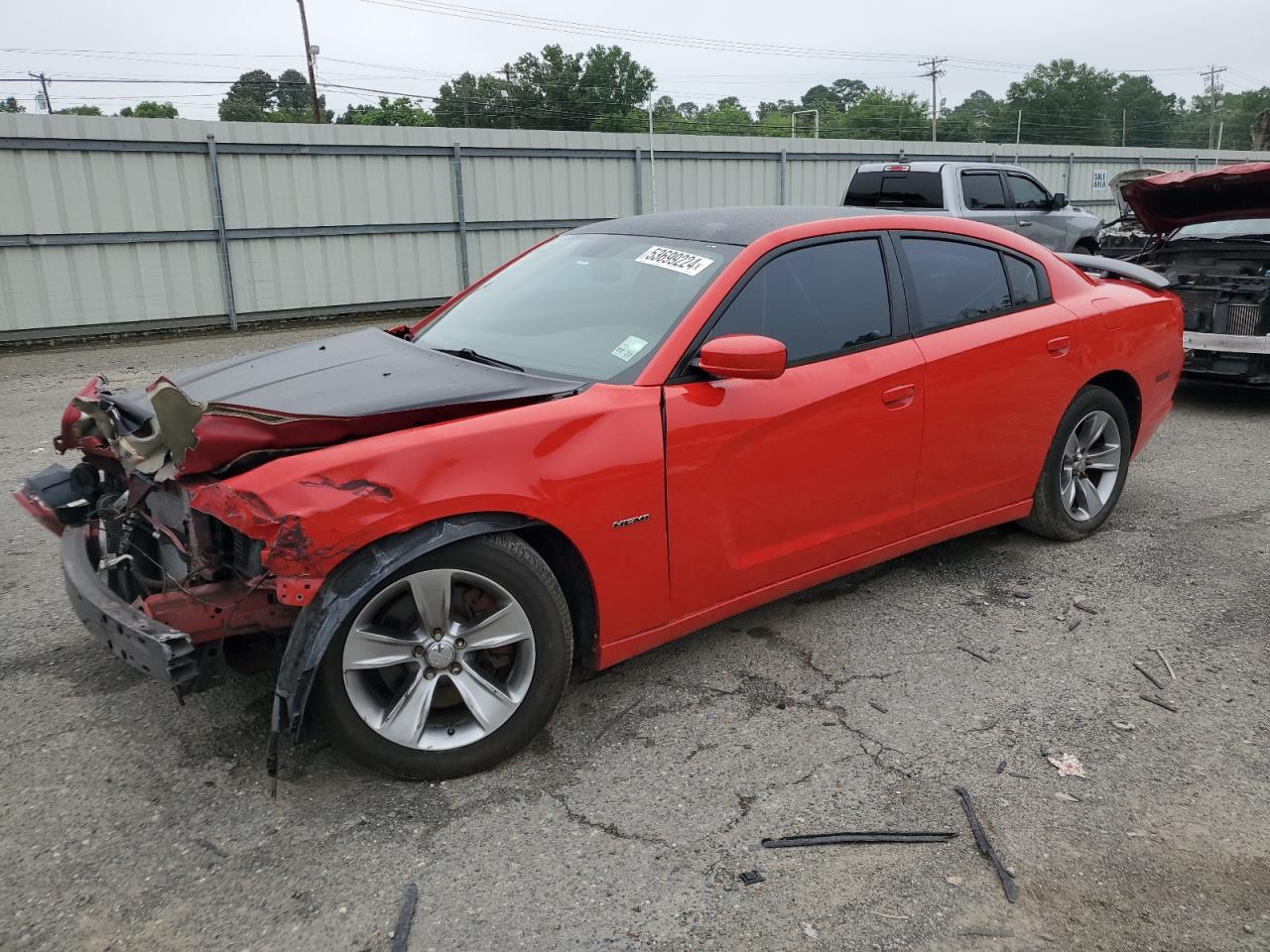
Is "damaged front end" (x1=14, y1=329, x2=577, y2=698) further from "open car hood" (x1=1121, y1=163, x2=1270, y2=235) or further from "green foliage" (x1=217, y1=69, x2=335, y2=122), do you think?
"green foliage" (x1=217, y1=69, x2=335, y2=122)

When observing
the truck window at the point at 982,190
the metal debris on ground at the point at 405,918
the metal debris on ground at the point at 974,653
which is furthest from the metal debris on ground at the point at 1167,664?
the truck window at the point at 982,190

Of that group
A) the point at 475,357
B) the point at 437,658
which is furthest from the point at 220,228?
the point at 437,658

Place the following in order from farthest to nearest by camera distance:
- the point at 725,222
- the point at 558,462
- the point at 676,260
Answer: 1. the point at 725,222
2. the point at 676,260
3. the point at 558,462

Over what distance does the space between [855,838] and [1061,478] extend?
2656 millimetres

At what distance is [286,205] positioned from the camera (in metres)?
13.8

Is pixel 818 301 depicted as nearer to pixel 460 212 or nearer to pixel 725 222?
pixel 725 222

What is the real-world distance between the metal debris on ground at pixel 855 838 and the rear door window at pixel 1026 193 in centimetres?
1180

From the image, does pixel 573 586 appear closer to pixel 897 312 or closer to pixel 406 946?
pixel 406 946

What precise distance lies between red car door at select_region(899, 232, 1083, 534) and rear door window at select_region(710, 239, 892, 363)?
202 millimetres

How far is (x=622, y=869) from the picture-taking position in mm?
2516

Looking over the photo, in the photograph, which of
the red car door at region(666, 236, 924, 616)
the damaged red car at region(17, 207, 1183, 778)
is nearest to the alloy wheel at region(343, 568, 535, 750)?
the damaged red car at region(17, 207, 1183, 778)

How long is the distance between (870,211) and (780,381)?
118 centimetres

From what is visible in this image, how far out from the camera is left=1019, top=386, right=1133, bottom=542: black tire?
452 cm

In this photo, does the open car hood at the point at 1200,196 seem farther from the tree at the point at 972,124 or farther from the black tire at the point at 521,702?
the tree at the point at 972,124
